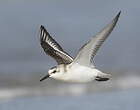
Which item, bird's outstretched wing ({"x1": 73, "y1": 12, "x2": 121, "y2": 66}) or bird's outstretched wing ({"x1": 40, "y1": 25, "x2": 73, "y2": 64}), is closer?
bird's outstretched wing ({"x1": 73, "y1": 12, "x2": 121, "y2": 66})

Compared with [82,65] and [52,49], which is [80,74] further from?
[52,49]

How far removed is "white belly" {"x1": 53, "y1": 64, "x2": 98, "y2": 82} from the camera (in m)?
13.2

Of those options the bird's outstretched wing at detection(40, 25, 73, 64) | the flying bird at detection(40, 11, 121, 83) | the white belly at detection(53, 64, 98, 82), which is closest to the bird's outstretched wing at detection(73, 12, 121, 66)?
the flying bird at detection(40, 11, 121, 83)

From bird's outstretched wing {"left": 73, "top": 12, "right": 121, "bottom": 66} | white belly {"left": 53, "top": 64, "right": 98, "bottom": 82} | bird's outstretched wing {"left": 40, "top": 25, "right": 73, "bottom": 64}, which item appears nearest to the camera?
bird's outstretched wing {"left": 73, "top": 12, "right": 121, "bottom": 66}

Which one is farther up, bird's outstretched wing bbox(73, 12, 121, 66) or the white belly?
bird's outstretched wing bbox(73, 12, 121, 66)

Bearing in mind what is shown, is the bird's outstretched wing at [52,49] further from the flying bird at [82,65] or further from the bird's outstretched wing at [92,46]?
the bird's outstretched wing at [92,46]

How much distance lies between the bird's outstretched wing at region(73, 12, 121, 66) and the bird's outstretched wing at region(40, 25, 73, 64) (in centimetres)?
49

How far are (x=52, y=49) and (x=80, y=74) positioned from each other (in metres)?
0.90

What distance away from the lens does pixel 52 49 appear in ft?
45.6

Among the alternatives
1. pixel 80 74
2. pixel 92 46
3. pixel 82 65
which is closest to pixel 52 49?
pixel 82 65

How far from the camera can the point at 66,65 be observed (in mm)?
13562

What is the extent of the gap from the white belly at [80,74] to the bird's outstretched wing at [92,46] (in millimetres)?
101

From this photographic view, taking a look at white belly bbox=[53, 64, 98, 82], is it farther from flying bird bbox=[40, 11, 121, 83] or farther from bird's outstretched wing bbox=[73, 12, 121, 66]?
bird's outstretched wing bbox=[73, 12, 121, 66]

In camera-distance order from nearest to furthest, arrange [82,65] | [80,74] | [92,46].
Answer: [92,46] < [80,74] < [82,65]
